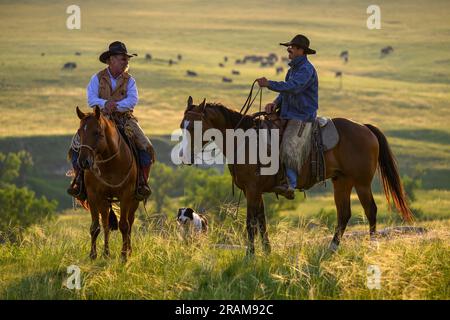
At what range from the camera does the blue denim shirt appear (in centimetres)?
1148

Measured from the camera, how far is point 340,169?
12172mm

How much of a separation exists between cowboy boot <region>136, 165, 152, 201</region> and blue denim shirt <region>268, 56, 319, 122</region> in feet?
6.93

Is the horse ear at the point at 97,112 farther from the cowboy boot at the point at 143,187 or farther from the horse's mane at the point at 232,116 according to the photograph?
the horse's mane at the point at 232,116

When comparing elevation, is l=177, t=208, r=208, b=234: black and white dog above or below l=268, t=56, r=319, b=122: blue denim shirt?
below

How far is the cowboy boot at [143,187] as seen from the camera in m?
11.4

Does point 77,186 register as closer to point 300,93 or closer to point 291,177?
point 291,177

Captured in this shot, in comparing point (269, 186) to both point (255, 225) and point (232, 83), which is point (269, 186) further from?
point (232, 83)

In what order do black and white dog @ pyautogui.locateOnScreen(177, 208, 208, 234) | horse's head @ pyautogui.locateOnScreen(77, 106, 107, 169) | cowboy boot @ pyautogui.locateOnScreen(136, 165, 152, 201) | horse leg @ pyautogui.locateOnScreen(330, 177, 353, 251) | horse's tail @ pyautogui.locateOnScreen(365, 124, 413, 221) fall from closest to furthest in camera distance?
horse's head @ pyautogui.locateOnScreen(77, 106, 107, 169) → cowboy boot @ pyautogui.locateOnScreen(136, 165, 152, 201) → horse leg @ pyautogui.locateOnScreen(330, 177, 353, 251) → horse's tail @ pyautogui.locateOnScreen(365, 124, 413, 221) → black and white dog @ pyautogui.locateOnScreen(177, 208, 208, 234)

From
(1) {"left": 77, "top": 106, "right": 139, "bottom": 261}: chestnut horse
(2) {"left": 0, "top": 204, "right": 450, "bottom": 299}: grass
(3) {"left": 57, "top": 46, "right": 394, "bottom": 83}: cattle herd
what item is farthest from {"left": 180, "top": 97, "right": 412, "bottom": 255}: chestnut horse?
(3) {"left": 57, "top": 46, "right": 394, "bottom": 83}: cattle herd

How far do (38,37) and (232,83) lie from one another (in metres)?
33.9

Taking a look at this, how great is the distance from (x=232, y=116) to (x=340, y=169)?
1.94m

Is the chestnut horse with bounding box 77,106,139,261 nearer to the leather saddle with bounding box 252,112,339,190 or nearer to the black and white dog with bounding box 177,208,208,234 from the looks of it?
the leather saddle with bounding box 252,112,339,190

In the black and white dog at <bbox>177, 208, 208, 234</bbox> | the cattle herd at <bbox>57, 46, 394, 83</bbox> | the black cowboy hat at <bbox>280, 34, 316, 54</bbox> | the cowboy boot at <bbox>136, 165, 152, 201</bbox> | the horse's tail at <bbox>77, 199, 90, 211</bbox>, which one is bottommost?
the cattle herd at <bbox>57, 46, 394, 83</bbox>

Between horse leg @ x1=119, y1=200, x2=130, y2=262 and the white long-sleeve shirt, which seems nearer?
horse leg @ x1=119, y1=200, x2=130, y2=262
